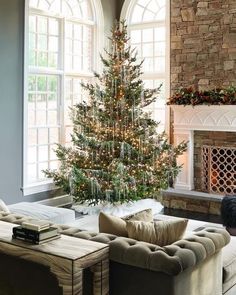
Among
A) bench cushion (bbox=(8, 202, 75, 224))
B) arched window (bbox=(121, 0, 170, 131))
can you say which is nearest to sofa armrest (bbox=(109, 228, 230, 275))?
bench cushion (bbox=(8, 202, 75, 224))

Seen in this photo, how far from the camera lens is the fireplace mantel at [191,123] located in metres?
7.07

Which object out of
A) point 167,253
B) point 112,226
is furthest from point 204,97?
point 167,253

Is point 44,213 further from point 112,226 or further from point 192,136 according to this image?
point 192,136

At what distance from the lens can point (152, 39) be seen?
328 inches

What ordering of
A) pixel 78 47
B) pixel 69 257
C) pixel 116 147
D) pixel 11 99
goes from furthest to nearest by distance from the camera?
pixel 78 47 → pixel 116 147 → pixel 11 99 → pixel 69 257

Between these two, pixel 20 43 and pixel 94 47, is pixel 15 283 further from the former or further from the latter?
pixel 94 47

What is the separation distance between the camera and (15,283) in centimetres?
321

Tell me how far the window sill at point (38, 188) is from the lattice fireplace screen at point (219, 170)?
2.63m

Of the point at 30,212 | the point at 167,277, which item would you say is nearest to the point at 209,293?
the point at 167,277

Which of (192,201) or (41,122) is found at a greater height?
(41,122)

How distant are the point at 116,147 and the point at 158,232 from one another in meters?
3.81

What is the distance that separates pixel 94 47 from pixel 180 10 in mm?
1750

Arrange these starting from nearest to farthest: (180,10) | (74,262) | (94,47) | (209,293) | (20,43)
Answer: (74,262)
(209,293)
(20,43)
(180,10)
(94,47)

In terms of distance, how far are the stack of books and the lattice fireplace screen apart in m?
4.71
